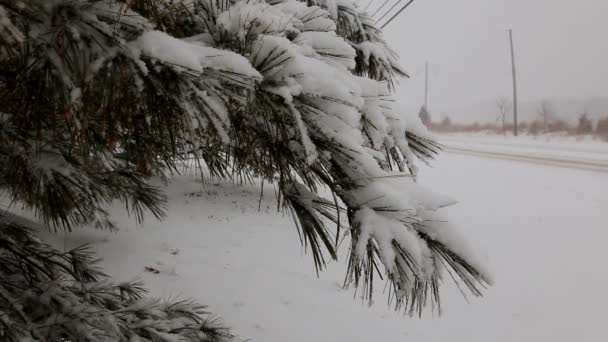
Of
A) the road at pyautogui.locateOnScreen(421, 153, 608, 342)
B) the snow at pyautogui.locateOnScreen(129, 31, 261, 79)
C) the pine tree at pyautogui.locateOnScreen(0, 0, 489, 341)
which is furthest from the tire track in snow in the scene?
the snow at pyautogui.locateOnScreen(129, 31, 261, 79)

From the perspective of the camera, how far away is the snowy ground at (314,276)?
4027mm

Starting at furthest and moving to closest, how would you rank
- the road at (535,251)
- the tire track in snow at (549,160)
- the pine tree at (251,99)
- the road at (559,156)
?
the road at (559,156)
the tire track in snow at (549,160)
the road at (535,251)
the pine tree at (251,99)

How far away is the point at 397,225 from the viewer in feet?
2.53

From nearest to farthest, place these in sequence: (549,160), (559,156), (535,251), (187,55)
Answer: (187,55) < (535,251) < (549,160) < (559,156)

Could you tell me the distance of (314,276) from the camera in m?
4.92

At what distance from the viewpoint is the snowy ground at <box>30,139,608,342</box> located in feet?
13.2

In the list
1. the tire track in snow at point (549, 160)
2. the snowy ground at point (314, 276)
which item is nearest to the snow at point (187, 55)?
the snowy ground at point (314, 276)

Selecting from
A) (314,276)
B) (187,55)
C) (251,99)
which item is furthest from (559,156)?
(187,55)

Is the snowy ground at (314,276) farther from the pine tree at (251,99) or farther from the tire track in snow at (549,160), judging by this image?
the tire track in snow at (549,160)

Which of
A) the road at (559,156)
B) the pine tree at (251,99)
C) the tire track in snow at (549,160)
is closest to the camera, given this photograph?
the pine tree at (251,99)

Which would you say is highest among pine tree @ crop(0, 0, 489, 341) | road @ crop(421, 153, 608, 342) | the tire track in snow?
pine tree @ crop(0, 0, 489, 341)

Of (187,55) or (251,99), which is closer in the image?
(187,55)

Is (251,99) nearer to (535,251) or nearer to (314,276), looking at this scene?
(314,276)

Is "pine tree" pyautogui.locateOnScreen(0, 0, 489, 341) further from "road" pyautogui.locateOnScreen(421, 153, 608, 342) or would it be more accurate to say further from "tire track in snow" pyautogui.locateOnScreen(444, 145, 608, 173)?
"tire track in snow" pyautogui.locateOnScreen(444, 145, 608, 173)
